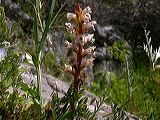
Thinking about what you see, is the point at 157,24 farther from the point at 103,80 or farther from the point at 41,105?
the point at 41,105

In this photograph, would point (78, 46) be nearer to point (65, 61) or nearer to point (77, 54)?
point (77, 54)

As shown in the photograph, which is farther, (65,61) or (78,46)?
(65,61)

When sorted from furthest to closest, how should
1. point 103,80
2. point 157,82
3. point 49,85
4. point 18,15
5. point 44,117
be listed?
point 18,15, point 103,80, point 49,85, point 157,82, point 44,117

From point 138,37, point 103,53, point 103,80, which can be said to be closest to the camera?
point 103,80

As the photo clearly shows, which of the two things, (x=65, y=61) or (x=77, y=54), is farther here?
(x=65, y=61)

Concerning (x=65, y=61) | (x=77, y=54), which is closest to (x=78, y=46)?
(x=77, y=54)

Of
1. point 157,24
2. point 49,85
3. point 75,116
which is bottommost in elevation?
point 75,116

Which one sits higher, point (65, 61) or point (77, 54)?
point (65, 61)

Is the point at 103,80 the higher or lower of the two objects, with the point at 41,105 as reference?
higher

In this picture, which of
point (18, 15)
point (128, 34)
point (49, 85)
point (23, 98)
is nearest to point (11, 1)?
point (18, 15)

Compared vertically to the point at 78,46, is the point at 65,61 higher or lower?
higher

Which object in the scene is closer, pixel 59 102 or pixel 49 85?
pixel 59 102
